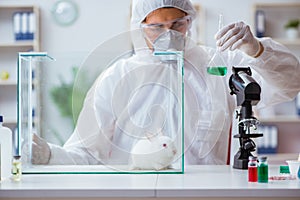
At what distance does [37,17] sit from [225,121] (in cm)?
289

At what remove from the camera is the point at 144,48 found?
6.32 ft

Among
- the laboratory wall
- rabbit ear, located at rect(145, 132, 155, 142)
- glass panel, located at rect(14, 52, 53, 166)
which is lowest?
rabbit ear, located at rect(145, 132, 155, 142)

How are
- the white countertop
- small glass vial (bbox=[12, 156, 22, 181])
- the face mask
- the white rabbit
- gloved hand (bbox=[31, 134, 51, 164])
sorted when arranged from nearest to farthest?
the white countertop
small glass vial (bbox=[12, 156, 22, 181])
the white rabbit
gloved hand (bbox=[31, 134, 51, 164])
the face mask

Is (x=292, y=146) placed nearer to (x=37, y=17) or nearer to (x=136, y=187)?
(x=37, y=17)

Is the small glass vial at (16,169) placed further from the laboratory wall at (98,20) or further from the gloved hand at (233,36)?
the laboratory wall at (98,20)

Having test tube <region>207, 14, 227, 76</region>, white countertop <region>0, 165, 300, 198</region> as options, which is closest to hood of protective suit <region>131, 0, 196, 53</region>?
test tube <region>207, 14, 227, 76</region>

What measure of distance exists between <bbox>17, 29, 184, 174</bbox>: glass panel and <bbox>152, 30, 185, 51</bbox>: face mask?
38mm

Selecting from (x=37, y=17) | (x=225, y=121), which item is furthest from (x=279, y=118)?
(x=225, y=121)

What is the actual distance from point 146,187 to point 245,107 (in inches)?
18.8

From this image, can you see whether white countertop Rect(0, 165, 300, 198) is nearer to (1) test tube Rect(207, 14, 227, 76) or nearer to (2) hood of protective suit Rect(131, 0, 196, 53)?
(1) test tube Rect(207, 14, 227, 76)

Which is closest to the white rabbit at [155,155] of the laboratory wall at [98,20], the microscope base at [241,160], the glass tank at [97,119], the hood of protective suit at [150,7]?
the glass tank at [97,119]

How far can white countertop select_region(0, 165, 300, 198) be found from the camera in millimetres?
1301

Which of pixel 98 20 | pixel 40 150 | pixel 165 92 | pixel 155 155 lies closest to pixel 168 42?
pixel 165 92

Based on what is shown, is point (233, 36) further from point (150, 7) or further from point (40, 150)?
point (40, 150)
